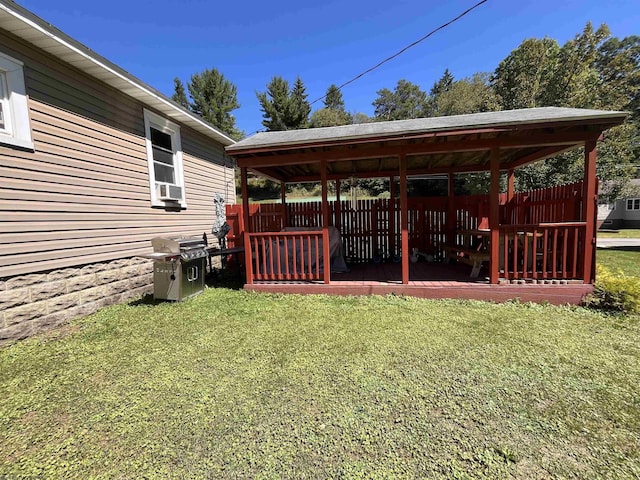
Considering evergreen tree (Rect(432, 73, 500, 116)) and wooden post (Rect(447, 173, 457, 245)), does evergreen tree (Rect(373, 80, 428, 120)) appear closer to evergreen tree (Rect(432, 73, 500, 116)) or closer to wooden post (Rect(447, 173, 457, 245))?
evergreen tree (Rect(432, 73, 500, 116))

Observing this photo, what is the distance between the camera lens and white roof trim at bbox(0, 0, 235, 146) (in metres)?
3.13

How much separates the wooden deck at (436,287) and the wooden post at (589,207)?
0.94 ft

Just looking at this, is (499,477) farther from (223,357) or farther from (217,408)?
(223,357)

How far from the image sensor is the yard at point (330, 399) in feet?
5.29

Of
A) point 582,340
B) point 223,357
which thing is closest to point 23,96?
point 223,357

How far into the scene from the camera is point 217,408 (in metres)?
2.06

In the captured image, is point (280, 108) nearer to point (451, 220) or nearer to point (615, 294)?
point (451, 220)

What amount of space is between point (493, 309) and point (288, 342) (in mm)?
2951

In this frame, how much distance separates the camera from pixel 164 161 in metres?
5.96

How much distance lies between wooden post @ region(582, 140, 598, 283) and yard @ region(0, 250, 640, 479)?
772mm

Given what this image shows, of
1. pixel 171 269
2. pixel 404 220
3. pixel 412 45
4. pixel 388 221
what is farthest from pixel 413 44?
pixel 171 269

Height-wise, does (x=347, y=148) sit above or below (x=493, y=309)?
above

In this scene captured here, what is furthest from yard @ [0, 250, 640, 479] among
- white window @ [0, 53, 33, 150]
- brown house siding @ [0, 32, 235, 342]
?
white window @ [0, 53, 33, 150]

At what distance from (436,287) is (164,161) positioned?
596cm
